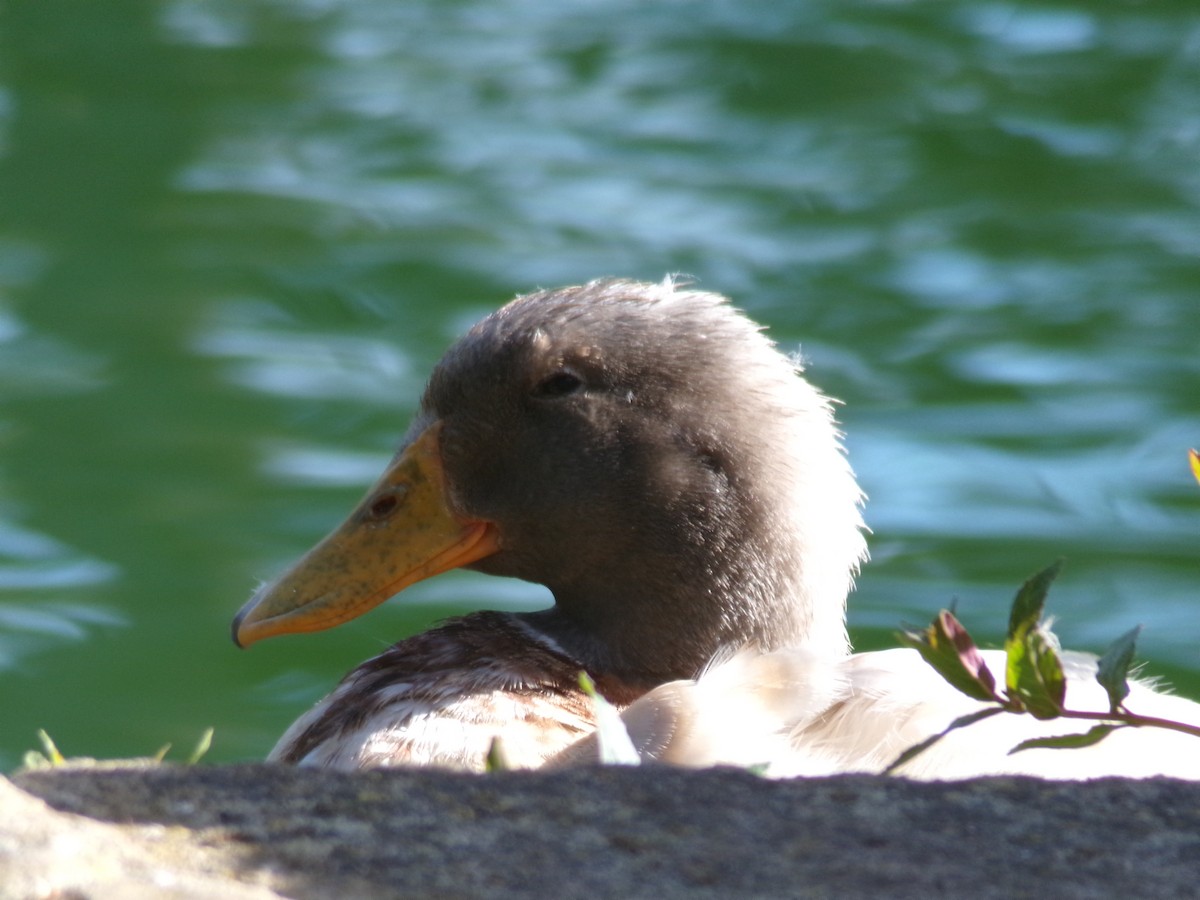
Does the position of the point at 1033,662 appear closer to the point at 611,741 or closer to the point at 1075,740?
the point at 1075,740

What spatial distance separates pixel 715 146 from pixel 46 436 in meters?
4.00

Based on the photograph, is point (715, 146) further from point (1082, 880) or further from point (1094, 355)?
point (1082, 880)

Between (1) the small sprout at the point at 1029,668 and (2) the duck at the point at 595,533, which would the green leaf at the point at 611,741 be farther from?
(2) the duck at the point at 595,533

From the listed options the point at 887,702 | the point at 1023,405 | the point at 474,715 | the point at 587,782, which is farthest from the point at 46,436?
the point at 587,782

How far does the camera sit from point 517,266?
854cm

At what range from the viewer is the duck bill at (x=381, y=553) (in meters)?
3.95

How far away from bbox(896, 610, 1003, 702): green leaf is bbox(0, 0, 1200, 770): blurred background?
3.51 metres

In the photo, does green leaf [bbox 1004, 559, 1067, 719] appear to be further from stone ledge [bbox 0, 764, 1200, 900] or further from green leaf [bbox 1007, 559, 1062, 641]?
stone ledge [bbox 0, 764, 1200, 900]

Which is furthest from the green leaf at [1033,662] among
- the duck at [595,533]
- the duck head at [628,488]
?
the duck head at [628,488]

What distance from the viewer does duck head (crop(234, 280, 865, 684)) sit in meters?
3.69

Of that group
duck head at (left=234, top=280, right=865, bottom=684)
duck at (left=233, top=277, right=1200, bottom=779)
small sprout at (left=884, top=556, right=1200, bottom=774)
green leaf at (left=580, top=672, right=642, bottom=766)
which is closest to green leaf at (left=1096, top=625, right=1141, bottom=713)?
small sprout at (left=884, top=556, right=1200, bottom=774)

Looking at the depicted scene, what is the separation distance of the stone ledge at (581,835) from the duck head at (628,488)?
1644mm

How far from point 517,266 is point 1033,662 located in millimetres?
6570

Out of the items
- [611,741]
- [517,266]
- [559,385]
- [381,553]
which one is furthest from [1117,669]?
[517,266]
